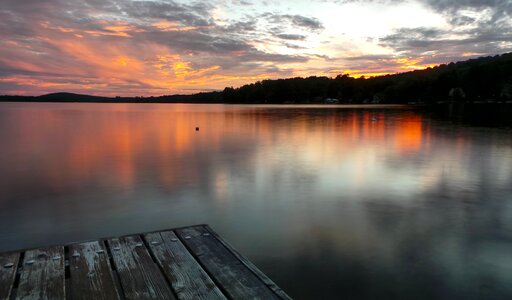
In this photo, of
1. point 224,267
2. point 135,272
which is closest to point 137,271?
point 135,272

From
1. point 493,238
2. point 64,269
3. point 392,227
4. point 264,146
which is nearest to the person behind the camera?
point 64,269

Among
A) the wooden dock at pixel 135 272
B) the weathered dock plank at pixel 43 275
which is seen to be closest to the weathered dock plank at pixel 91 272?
the wooden dock at pixel 135 272

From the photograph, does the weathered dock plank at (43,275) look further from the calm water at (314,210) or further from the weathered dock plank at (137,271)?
the calm water at (314,210)

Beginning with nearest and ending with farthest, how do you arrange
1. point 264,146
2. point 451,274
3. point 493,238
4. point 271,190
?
point 451,274, point 493,238, point 271,190, point 264,146

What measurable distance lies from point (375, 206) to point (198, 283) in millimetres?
6844

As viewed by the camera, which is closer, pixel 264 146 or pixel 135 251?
pixel 135 251

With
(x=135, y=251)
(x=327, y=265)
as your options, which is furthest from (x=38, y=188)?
(x=327, y=265)

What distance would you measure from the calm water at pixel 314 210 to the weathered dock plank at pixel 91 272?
2553 mm

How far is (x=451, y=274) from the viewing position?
5.88m

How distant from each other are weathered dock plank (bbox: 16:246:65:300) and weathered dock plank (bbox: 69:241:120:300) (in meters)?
0.12

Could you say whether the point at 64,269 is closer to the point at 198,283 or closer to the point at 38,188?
the point at 198,283

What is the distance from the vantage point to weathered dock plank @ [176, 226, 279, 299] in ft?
12.7

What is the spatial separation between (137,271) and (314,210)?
5.82 meters

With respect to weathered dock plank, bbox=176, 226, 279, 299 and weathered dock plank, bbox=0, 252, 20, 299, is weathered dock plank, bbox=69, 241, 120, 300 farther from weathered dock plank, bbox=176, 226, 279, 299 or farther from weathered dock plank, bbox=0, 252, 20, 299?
weathered dock plank, bbox=176, 226, 279, 299
